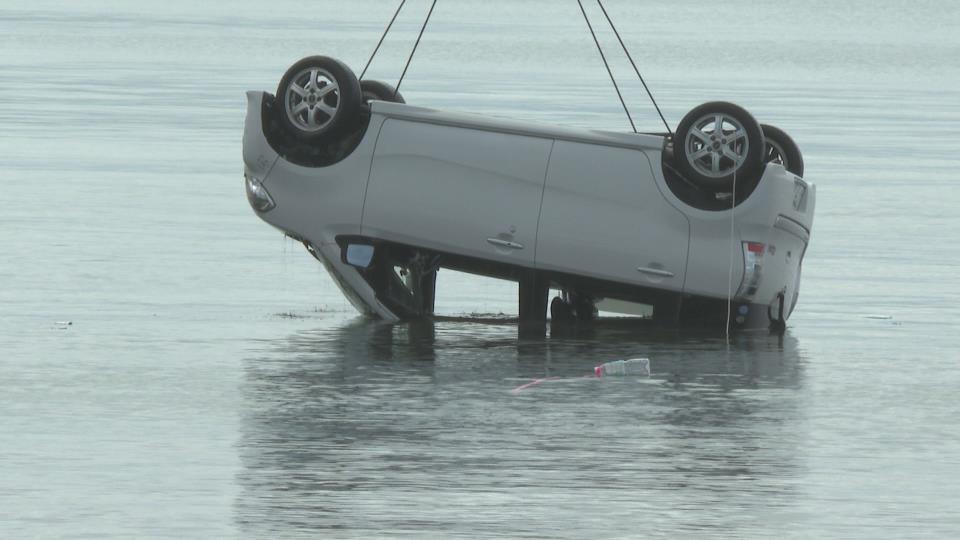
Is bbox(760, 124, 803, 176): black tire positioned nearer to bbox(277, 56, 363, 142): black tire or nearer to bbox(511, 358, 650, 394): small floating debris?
bbox(511, 358, 650, 394): small floating debris

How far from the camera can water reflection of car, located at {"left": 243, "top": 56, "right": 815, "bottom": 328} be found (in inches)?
631

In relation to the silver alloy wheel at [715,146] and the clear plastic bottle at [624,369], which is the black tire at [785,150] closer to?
the silver alloy wheel at [715,146]

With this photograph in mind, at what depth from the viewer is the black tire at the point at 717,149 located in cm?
1591

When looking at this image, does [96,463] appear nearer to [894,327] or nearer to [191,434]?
[191,434]

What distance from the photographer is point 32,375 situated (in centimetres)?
1452

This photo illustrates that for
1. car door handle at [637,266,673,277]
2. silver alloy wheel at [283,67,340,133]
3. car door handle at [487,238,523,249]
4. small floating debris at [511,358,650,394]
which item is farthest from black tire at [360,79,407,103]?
small floating debris at [511,358,650,394]

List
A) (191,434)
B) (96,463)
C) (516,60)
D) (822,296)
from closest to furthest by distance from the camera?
1. (96,463)
2. (191,434)
3. (822,296)
4. (516,60)

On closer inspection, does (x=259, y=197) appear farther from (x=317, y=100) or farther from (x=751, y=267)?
(x=751, y=267)

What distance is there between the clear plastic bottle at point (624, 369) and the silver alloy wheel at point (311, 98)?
2682mm

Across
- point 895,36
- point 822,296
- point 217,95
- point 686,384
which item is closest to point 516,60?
point 217,95

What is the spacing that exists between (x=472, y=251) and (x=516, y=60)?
211 feet

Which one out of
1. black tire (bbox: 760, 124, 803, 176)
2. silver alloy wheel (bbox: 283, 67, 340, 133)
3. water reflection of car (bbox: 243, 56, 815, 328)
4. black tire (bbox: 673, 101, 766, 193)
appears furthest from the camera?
black tire (bbox: 760, 124, 803, 176)

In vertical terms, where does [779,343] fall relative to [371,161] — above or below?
below

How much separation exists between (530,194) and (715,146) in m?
1.23
